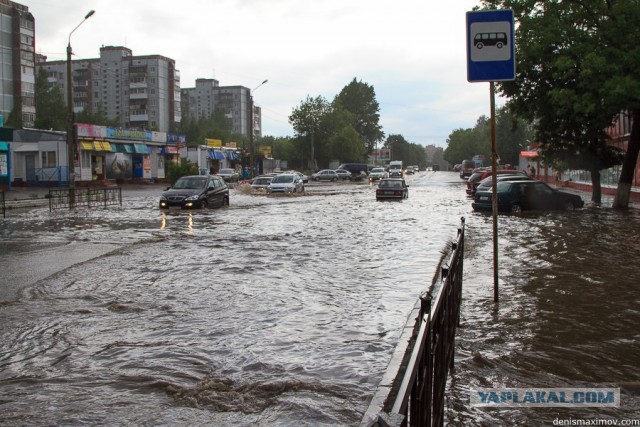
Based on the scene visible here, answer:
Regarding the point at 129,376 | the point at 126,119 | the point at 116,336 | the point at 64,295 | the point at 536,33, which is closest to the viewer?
the point at 129,376

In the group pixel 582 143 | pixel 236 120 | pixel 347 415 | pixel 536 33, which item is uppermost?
pixel 236 120

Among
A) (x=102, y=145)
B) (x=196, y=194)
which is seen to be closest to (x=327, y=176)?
(x=102, y=145)

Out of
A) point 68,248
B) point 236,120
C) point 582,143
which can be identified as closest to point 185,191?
point 68,248

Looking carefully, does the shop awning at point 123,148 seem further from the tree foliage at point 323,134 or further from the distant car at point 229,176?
the tree foliage at point 323,134

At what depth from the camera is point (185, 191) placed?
88.9 feet

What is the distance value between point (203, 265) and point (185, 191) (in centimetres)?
1614

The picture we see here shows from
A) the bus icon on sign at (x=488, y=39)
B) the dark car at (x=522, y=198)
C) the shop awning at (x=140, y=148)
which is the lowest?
the dark car at (x=522, y=198)

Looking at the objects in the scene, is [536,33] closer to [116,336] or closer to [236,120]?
[116,336]

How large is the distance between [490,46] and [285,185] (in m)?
35.0

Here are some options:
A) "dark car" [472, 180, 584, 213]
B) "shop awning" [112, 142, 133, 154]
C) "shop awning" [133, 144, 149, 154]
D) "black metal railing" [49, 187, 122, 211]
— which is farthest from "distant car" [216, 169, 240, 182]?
"dark car" [472, 180, 584, 213]

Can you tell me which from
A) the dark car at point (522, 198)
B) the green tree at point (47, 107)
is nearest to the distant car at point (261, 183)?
the dark car at point (522, 198)

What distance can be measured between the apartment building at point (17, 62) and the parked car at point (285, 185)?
4879 centimetres

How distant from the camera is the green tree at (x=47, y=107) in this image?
281 ft

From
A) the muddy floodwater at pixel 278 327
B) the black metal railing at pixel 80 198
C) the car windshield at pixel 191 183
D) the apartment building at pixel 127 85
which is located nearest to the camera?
the muddy floodwater at pixel 278 327
